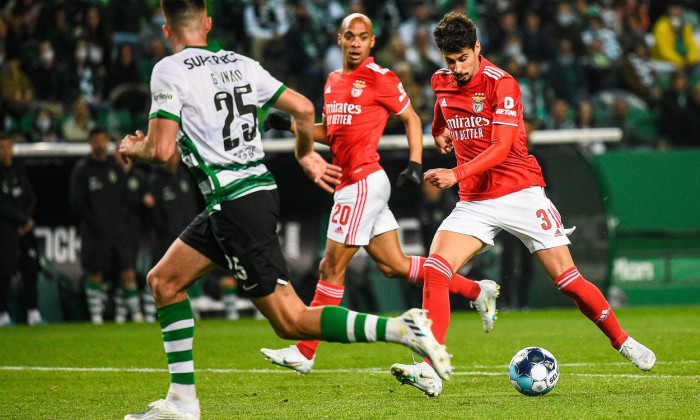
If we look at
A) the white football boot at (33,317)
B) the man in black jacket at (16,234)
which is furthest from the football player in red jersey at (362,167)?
the white football boot at (33,317)

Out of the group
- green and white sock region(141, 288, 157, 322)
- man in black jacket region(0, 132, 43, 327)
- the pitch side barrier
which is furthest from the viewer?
green and white sock region(141, 288, 157, 322)

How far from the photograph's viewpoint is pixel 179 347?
545 centimetres

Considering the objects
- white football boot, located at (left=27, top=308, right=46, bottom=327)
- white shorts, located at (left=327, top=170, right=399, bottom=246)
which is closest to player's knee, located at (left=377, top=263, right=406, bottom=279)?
white shorts, located at (left=327, top=170, right=399, bottom=246)

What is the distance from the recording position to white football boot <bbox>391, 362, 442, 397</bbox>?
6047 mm

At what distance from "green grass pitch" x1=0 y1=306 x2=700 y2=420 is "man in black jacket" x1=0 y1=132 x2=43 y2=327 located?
1418mm

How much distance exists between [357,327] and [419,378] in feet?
3.53

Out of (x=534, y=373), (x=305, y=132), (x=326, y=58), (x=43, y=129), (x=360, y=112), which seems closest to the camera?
(x=305, y=132)

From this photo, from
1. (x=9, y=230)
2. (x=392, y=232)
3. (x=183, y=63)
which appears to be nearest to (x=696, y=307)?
(x=392, y=232)

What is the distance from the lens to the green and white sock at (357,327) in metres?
5.11

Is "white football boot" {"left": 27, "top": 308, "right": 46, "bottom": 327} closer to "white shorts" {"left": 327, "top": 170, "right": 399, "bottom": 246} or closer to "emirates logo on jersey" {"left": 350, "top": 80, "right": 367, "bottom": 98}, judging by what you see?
"white shorts" {"left": 327, "top": 170, "right": 399, "bottom": 246}

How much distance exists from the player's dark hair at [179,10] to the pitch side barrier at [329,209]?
8024mm

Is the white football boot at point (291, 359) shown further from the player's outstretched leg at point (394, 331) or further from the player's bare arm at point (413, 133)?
the player's outstretched leg at point (394, 331)

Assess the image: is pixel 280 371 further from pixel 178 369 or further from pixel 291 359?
pixel 178 369

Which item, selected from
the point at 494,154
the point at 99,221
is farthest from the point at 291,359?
the point at 99,221
